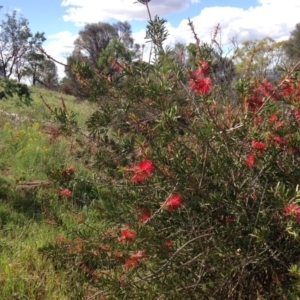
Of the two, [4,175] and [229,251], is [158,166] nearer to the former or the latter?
[229,251]

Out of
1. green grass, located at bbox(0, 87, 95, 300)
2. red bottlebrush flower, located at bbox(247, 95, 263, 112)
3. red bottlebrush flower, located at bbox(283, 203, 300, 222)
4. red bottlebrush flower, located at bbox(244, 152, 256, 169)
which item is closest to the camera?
red bottlebrush flower, located at bbox(283, 203, 300, 222)

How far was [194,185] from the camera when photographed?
219cm

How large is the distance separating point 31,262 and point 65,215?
93 centimetres

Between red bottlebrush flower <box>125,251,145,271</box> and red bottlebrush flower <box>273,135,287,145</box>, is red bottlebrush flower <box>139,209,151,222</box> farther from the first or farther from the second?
red bottlebrush flower <box>273,135,287,145</box>

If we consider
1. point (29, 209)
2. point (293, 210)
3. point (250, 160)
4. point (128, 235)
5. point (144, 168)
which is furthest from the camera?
point (29, 209)

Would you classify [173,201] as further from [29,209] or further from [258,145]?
[29,209]

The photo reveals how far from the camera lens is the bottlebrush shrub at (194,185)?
2.14 metres

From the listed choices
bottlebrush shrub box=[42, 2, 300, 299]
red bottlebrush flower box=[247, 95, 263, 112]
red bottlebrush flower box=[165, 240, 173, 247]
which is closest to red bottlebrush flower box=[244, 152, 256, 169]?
bottlebrush shrub box=[42, 2, 300, 299]

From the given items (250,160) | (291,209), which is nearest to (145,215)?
(250,160)

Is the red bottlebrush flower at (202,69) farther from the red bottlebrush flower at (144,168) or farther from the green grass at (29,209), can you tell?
the green grass at (29,209)

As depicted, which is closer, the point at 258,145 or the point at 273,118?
the point at 258,145

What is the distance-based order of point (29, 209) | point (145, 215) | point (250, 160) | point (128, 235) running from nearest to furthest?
point (250, 160), point (128, 235), point (145, 215), point (29, 209)

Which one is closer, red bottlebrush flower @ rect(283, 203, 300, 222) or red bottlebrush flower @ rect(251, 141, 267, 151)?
red bottlebrush flower @ rect(283, 203, 300, 222)

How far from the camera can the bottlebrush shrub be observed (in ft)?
7.01
